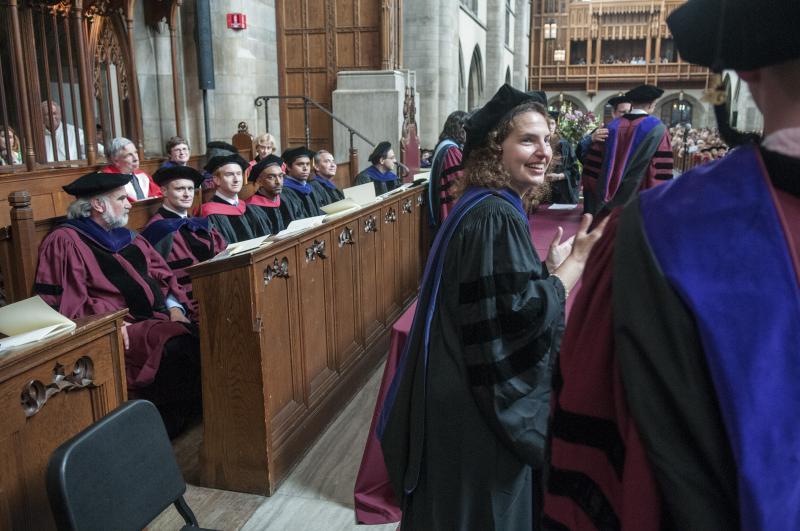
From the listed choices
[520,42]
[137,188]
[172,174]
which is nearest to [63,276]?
[172,174]

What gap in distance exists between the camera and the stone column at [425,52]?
13219 mm

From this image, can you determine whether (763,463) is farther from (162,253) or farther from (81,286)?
(162,253)

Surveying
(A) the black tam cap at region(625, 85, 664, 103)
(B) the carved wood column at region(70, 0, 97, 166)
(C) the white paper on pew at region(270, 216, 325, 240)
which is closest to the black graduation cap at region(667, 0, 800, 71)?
(C) the white paper on pew at region(270, 216, 325, 240)

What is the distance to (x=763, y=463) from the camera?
723 mm

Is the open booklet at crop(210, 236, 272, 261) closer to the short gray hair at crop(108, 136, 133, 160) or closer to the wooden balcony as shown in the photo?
the short gray hair at crop(108, 136, 133, 160)

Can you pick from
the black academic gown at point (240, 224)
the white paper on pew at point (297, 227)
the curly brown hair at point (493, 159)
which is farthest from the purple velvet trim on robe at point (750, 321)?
the black academic gown at point (240, 224)

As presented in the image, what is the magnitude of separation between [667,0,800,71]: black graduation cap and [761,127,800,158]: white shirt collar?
0.08 metres

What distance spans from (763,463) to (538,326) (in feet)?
3.93

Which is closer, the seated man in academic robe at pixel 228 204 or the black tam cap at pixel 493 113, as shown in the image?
the black tam cap at pixel 493 113

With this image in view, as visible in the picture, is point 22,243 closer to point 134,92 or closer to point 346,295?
point 346,295

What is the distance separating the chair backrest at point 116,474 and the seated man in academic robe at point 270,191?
12.1 feet

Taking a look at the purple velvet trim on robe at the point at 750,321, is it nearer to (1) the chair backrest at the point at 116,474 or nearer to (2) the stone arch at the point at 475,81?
(1) the chair backrest at the point at 116,474

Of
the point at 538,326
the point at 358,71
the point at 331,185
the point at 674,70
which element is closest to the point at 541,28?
the point at 674,70

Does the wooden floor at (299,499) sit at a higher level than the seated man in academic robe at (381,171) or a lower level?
lower
